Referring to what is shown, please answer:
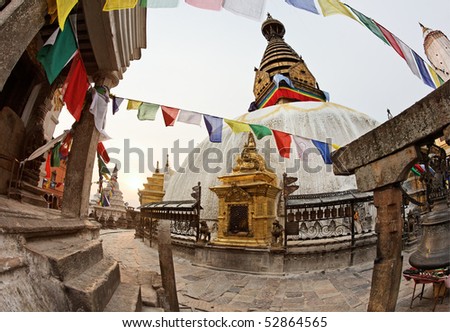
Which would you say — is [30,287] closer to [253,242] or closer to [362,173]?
[362,173]

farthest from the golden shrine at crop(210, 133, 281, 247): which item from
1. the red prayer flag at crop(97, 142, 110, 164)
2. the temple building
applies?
the temple building

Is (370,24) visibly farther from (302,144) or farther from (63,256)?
(63,256)

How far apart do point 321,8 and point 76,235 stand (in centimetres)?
450

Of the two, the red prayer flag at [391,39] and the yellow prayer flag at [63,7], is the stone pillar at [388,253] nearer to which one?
the red prayer flag at [391,39]

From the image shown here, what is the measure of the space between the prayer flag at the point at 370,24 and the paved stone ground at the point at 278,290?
371 centimetres

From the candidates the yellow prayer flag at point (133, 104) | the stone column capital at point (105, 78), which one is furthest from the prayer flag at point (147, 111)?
the stone column capital at point (105, 78)

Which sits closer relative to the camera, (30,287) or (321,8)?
(30,287)

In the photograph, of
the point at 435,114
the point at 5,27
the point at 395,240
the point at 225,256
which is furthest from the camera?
the point at 225,256

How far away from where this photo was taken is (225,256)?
635cm

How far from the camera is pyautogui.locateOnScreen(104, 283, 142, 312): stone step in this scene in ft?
6.93

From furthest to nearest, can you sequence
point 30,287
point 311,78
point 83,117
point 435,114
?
point 311,78, point 83,117, point 435,114, point 30,287

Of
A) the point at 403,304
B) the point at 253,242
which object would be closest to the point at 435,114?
the point at 403,304

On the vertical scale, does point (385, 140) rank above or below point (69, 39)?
below

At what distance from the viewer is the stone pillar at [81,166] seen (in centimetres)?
402
